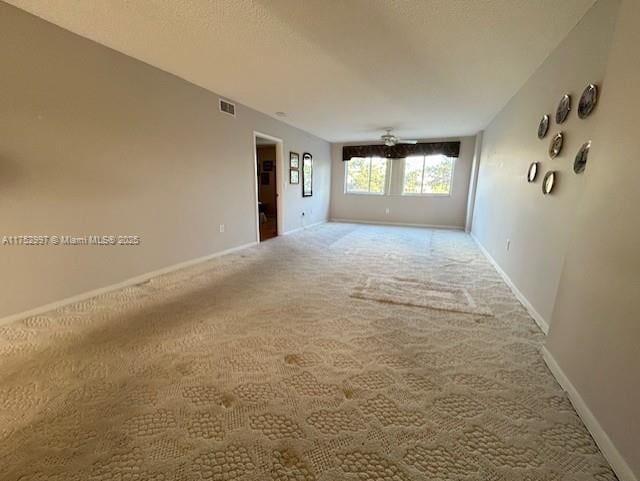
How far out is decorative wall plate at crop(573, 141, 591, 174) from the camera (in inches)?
72.8

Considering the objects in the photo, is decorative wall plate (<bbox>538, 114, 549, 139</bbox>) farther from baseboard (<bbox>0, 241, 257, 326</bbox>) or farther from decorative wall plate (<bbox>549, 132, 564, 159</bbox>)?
baseboard (<bbox>0, 241, 257, 326</bbox>)

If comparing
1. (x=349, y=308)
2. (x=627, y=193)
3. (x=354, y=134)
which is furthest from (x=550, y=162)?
(x=354, y=134)

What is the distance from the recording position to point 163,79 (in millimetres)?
3072

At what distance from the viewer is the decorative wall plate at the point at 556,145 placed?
2.21m

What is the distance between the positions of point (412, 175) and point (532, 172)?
4.95 m

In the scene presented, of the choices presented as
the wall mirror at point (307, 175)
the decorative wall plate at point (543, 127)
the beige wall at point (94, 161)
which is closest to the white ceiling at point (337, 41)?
the beige wall at point (94, 161)

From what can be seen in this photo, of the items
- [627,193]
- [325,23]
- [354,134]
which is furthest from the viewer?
[354,134]

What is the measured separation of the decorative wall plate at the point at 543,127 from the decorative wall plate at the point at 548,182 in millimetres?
449

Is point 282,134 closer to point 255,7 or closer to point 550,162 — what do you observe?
point 255,7

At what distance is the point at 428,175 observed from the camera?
24.3 ft

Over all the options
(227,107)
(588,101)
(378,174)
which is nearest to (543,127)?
(588,101)

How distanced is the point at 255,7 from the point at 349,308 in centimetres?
252

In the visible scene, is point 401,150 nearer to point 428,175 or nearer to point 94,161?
point 428,175

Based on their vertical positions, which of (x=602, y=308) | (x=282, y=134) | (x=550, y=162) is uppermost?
(x=282, y=134)
